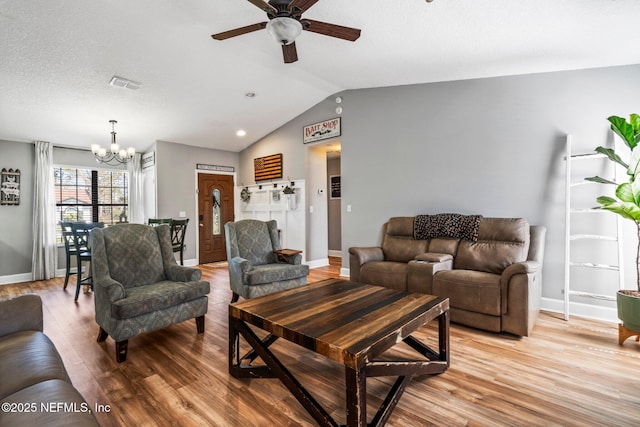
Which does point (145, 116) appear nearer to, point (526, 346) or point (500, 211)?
point (500, 211)

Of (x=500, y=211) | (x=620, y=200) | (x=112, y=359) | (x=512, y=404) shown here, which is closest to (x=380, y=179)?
(x=500, y=211)

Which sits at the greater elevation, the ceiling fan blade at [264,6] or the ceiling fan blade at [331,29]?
the ceiling fan blade at [331,29]

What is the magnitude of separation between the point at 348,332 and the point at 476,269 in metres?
2.31

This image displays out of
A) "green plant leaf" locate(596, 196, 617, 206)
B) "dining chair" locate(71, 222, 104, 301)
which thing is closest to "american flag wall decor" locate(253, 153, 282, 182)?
"dining chair" locate(71, 222, 104, 301)

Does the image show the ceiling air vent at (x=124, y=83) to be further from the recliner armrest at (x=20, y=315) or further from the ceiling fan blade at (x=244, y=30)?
the recliner armrest at (x=20, y=315)

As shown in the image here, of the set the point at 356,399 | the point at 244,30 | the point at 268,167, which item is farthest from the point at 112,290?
the point at 268,167

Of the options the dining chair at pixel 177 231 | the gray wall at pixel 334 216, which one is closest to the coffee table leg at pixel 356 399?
the dining chair at pixel 177 231

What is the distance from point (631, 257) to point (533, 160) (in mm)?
1307

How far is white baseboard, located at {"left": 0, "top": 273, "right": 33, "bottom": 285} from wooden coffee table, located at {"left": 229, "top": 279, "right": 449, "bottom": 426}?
5.28 m

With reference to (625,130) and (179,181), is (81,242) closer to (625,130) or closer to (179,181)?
(179,181)

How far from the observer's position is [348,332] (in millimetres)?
1542

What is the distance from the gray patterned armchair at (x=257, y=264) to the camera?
3.27m

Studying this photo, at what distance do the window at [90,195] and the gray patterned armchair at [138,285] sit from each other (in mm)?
3967

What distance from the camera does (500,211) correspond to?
11.8 feet
